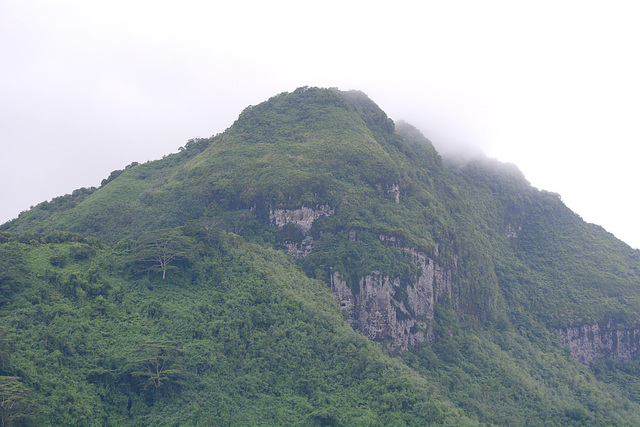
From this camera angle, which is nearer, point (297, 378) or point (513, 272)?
point (297, 378)

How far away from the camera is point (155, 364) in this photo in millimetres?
47500

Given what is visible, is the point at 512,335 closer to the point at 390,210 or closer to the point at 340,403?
the point at 390,210

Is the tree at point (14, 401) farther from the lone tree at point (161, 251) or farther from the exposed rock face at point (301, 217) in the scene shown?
the exposed rock face at point (301, 217)

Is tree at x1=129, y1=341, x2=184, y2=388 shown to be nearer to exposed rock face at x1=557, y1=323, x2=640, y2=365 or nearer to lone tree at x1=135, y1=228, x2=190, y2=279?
lone tree at x1=135, y1=228, x2=190, y2=279

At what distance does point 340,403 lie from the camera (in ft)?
163

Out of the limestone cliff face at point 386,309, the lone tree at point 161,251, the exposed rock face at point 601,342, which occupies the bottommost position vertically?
the exposed rock face at point 601,342

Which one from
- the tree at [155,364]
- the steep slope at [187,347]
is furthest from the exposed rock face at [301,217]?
the tree at [155,364]

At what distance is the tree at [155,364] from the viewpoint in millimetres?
46750

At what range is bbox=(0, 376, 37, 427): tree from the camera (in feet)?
127

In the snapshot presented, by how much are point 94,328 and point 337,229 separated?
1018 inches

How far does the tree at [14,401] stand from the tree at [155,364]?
7.03 meters

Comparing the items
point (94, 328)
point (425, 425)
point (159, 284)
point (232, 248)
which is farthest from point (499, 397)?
point (94, 328)

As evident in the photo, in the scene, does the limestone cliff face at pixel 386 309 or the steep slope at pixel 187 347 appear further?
the limestone cliff face at pixel 386 309

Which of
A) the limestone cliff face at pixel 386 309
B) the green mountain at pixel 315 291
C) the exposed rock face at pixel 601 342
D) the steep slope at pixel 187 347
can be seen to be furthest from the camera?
the exposed rock face at pixel 601 342
